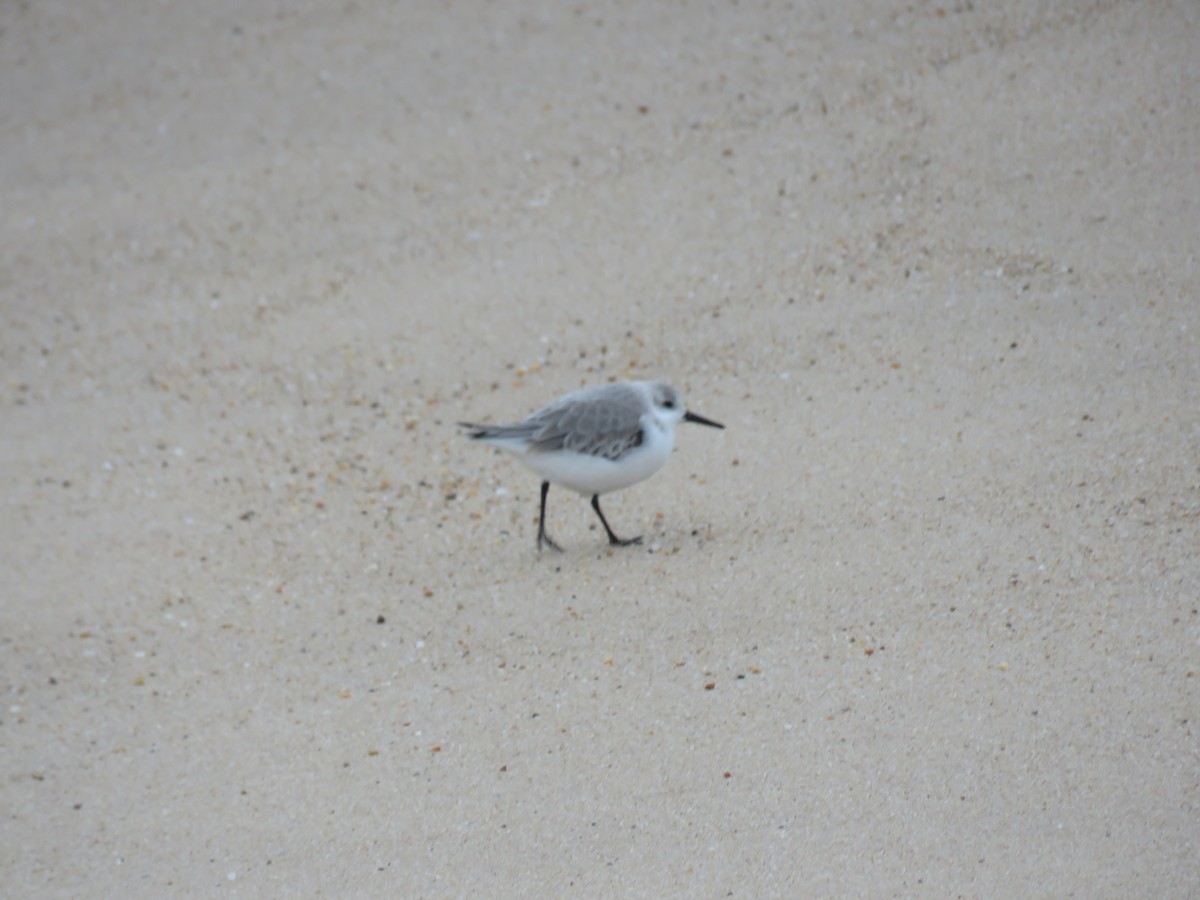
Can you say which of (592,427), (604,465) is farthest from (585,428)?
(604,465)

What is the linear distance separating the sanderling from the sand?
1.10ft

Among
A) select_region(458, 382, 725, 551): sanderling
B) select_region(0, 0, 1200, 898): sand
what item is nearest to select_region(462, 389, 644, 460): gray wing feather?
select_region(458, 382, 725, 551): sanderling

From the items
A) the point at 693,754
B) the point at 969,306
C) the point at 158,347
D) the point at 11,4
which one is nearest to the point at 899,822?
the point at 693,754

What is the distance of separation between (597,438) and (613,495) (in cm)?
84

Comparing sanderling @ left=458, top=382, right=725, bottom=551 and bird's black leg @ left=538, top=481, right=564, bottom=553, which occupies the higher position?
sanderling @ left=458, top=382, right=725, bottom=551

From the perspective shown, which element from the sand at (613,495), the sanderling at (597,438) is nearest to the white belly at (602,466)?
the sanderling at (597,438)

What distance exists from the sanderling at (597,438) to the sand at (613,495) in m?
0.34

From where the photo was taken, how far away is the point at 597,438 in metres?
5.30

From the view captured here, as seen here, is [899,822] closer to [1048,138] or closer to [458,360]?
[458,360]

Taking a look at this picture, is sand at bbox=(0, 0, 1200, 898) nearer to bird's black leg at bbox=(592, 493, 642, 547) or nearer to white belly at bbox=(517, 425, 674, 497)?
bird's black leg at bbox=(592, 493, 642, 547)

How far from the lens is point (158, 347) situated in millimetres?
7398

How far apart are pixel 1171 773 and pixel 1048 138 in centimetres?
445

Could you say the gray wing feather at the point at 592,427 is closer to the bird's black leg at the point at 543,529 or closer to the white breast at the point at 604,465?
the white breast at the point at 604,465

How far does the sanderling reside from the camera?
17.4 ft
